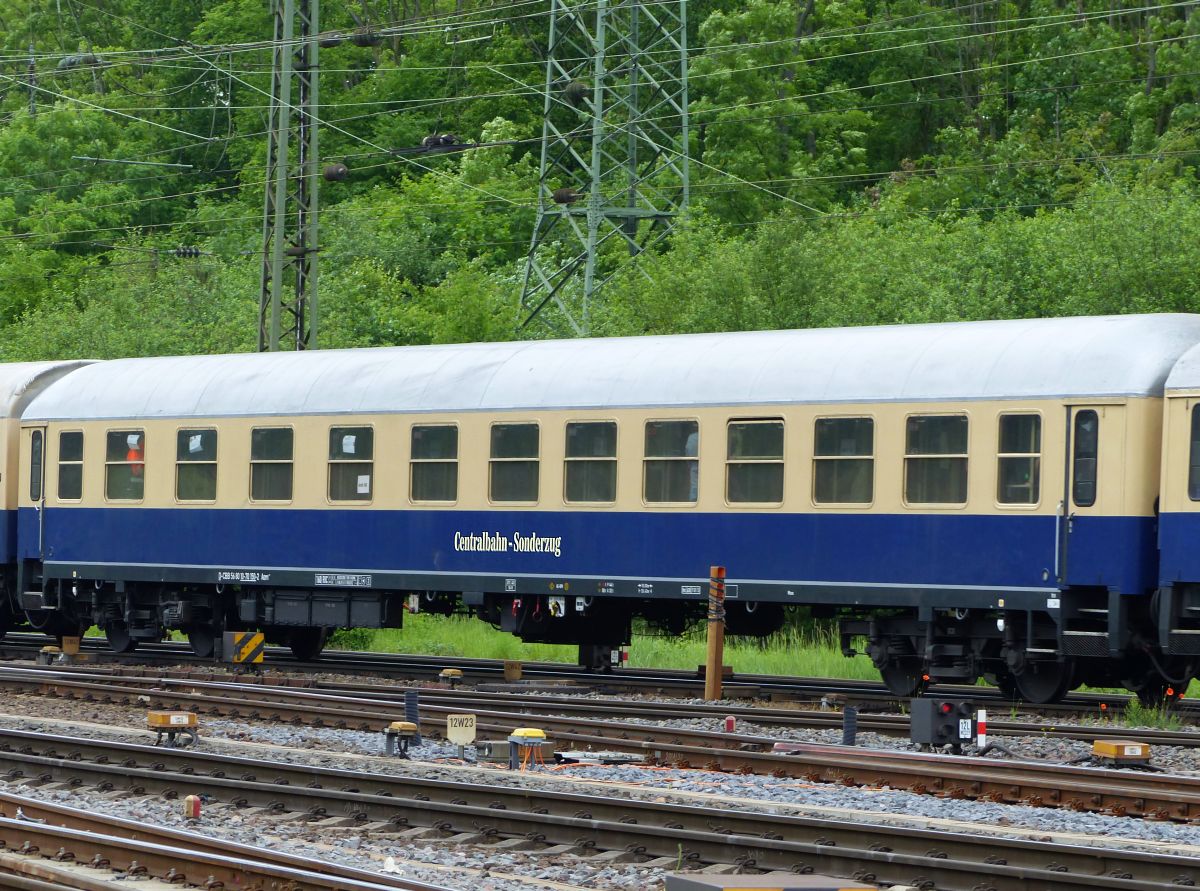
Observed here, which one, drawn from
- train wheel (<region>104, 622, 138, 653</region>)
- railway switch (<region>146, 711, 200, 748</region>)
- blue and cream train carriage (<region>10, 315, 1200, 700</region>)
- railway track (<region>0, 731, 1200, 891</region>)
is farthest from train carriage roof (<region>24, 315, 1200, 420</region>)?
railway track (<region>0, 731, 1200, 891</region>)

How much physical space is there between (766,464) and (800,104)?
39.6m

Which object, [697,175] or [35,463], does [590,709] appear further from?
[697,175]

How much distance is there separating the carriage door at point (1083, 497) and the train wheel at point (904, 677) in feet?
7.20

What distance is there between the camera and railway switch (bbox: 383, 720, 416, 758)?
14.5 m

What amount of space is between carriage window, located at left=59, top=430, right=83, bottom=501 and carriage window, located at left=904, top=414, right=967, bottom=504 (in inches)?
444

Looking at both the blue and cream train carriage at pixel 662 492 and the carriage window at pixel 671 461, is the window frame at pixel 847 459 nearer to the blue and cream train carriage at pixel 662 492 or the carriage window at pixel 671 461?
the blue and cream train carriage at pixel 662 492

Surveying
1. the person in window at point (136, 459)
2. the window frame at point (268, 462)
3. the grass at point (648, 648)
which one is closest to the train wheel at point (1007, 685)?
the grass at point (648, 648)

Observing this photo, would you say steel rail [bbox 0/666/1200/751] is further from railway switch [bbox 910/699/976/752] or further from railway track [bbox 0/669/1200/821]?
railway switch [bbox 910/699/976/752]

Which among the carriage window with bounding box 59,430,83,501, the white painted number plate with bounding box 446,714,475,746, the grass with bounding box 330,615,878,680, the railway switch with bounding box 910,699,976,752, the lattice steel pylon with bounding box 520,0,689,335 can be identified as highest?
the lattice steel pylon with bounding box 520,0,689,335

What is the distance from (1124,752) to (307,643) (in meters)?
12.9

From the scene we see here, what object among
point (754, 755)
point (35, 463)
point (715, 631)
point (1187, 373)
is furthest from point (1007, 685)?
point (35, 463)

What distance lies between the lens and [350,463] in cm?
2172

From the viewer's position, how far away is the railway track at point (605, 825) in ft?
31.1

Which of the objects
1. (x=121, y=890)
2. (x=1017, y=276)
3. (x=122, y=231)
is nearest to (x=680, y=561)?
(x=121, y=890)
